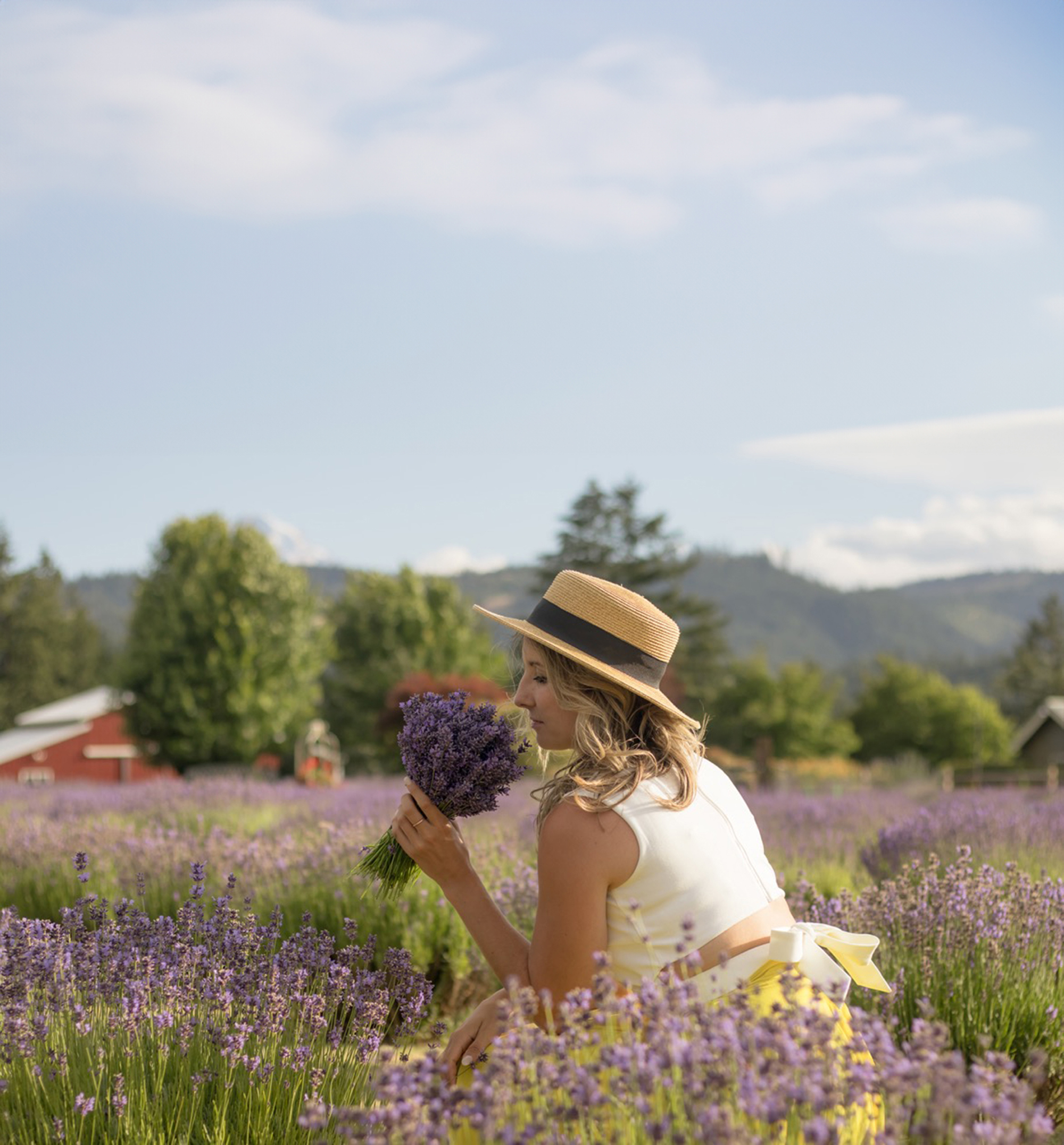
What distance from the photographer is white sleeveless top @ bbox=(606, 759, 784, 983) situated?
2.32m

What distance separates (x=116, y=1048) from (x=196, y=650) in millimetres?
28099

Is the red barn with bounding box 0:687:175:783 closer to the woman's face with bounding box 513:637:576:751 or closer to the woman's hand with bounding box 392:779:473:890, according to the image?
the woman's hand with bounding box 392:779:473:890

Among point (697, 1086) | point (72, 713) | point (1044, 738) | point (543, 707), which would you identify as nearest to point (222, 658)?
point (72, 713)

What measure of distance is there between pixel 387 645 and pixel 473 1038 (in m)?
36.3

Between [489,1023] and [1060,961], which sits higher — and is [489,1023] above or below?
above

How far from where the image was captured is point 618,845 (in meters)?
2.31

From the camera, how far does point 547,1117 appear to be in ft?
5.49

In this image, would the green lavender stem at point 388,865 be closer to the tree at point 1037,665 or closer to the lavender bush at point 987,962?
the lavender bush at point 987,962

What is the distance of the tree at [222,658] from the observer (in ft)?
96.4

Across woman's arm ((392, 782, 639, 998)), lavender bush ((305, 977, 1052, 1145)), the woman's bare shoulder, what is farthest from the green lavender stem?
lavender bush ((305, 977, 1052, 1145))

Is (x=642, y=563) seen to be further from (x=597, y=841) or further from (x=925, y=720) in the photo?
(x=597, y=841)

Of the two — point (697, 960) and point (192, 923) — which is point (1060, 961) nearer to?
point (697, 960)

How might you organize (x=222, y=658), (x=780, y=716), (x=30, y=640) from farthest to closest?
(x=780, y=716)
(x=30, y=640)
(x=222, y=658)

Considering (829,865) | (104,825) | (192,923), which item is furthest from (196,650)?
(192,923)
